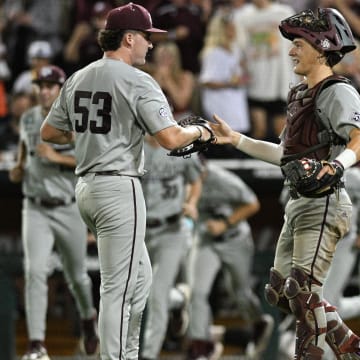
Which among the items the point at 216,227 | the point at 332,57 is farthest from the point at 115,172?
the point at 216,227

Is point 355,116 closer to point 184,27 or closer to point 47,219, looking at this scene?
point 47,219

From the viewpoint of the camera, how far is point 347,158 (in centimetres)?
639

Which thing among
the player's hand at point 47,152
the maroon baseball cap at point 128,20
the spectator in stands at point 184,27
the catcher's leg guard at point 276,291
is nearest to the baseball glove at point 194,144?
the maroon baseball cap at point 128,20

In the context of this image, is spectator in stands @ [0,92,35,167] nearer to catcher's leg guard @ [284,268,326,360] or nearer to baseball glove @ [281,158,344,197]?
catcher's leg guard @ [284,268,326,360]

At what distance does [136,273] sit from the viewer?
6.76 meters

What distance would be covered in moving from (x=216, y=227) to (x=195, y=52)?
3395mm

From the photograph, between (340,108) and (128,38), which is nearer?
(340,108)

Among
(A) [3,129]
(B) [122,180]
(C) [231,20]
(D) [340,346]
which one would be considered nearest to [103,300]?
(B) [122,180]

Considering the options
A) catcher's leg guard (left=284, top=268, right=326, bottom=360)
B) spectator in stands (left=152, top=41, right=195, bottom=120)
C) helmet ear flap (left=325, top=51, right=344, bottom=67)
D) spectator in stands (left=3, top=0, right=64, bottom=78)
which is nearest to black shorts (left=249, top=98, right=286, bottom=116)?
spectator in stands (left=152, top=41, right=195, bottom=120)

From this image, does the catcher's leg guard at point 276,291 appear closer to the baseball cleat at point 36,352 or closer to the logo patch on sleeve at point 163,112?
the logo patch on sleeve at point 163,112

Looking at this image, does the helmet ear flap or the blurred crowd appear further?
the blurred crowd

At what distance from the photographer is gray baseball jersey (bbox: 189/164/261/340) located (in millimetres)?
10789

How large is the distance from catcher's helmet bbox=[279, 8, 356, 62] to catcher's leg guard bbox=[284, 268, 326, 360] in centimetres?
129

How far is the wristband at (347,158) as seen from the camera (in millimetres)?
6371
